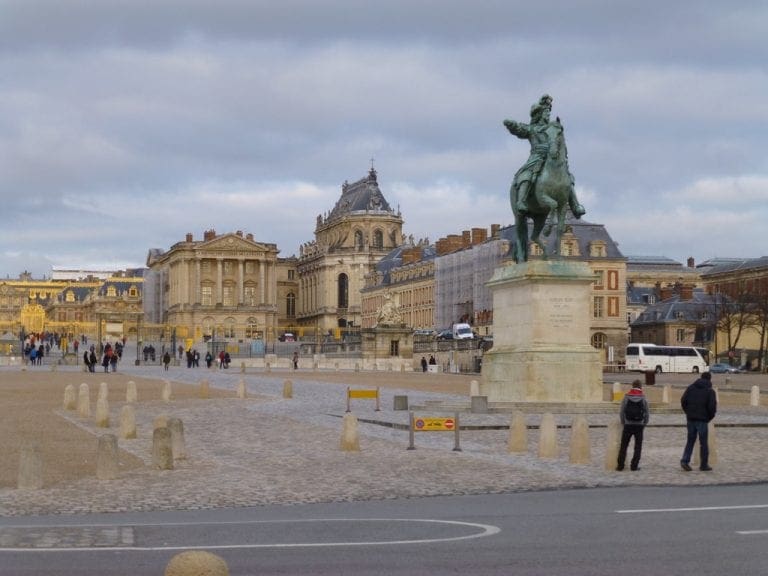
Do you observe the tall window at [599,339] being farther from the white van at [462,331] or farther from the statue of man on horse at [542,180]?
the statue of man on horse at [542,180]

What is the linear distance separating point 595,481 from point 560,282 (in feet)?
40.9

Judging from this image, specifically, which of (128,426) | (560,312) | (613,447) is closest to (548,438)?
(613,447)

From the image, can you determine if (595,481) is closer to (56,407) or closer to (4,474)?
(4,474)

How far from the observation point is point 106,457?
20297mm

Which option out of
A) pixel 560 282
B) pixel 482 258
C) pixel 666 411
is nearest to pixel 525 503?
pixel 560 282

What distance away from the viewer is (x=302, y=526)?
15.1 metres

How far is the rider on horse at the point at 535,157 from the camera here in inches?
1313

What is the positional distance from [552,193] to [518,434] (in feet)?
32.6

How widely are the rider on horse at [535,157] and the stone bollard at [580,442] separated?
11.0 meters

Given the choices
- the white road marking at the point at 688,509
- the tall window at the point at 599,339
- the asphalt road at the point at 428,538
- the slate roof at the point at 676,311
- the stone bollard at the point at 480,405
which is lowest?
the asphalt road at the point at 428,538

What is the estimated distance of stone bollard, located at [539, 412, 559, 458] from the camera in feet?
78.1

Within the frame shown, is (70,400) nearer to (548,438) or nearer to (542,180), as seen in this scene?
(542,180)

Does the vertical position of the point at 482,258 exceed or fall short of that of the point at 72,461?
it exceeds it

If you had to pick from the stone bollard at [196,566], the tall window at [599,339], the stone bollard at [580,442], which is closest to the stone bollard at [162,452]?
the stone bollard at [580,442]
